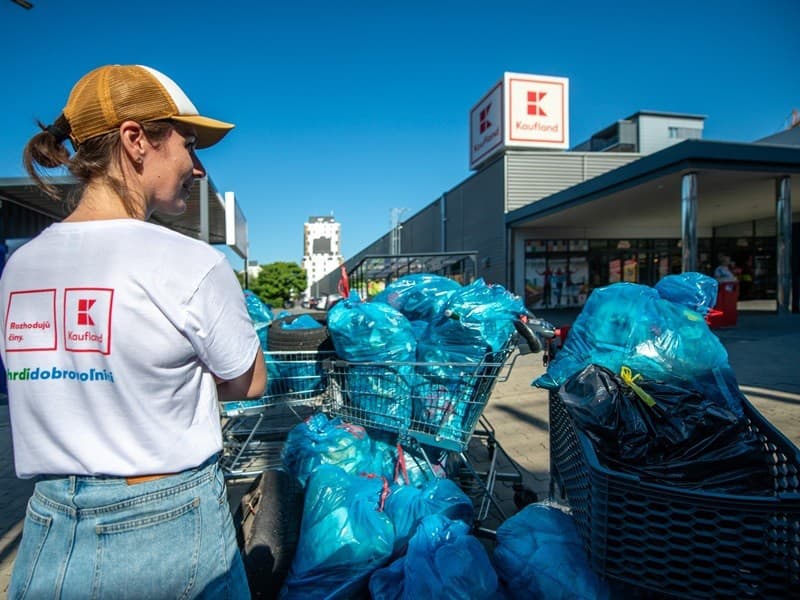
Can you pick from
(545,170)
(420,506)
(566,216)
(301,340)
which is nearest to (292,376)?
(301,340)

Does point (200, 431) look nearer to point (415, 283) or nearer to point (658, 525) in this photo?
point (658, 525)

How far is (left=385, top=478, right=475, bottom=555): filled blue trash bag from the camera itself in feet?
6.85

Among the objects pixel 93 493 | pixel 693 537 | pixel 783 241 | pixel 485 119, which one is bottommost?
pixel 693 537

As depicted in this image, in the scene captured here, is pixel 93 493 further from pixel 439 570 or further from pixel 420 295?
pixel 420 295

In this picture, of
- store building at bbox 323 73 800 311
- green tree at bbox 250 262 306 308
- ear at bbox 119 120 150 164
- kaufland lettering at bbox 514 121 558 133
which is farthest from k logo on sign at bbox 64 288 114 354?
green tree at bbox 250 262 306 308

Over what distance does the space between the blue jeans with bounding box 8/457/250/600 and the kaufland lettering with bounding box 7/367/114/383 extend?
20 centimetres

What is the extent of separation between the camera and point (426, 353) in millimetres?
2697

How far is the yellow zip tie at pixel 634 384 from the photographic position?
5.24ft

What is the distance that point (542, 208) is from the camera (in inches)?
559

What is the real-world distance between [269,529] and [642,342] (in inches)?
70.3

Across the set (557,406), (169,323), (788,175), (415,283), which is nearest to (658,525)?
(557,406)

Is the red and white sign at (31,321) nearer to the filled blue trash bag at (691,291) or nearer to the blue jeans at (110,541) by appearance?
the blue jeans at (110,541)

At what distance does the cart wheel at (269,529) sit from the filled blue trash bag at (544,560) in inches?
35.6

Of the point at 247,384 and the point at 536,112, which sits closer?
the point at 247,384
